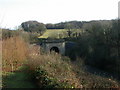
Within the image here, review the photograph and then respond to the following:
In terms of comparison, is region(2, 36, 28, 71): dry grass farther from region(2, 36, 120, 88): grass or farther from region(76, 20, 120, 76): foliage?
region(76, 20, 120, 76): foliage

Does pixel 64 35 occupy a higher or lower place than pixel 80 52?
higher

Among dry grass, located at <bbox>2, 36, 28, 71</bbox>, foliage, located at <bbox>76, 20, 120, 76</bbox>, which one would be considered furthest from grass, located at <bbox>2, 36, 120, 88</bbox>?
foliage, located at <bbox>76, 20, 120, 76</bbox>

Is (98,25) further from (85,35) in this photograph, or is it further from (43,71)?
(43,71)

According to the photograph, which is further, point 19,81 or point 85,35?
point 85,35

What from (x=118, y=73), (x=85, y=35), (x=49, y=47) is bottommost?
(x=118, y=73)

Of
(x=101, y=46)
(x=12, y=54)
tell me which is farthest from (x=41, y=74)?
(x=101, y=46)

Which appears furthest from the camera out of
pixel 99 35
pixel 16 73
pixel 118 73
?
pixel 99 35

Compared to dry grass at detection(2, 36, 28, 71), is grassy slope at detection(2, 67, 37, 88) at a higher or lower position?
lower

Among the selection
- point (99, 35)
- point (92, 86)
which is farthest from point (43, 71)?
point (99, 35)

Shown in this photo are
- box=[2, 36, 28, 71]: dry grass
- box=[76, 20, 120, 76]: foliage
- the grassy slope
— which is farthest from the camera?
box=[76, 20, 120, 76]: foliage

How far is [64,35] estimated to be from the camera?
36.6 metres

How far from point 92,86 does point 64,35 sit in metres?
30.6

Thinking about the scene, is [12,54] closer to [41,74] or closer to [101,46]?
[41,74]

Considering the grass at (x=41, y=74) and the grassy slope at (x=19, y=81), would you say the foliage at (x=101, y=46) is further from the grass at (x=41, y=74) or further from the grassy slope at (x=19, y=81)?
the grassy slope at (x=19, y=81)
